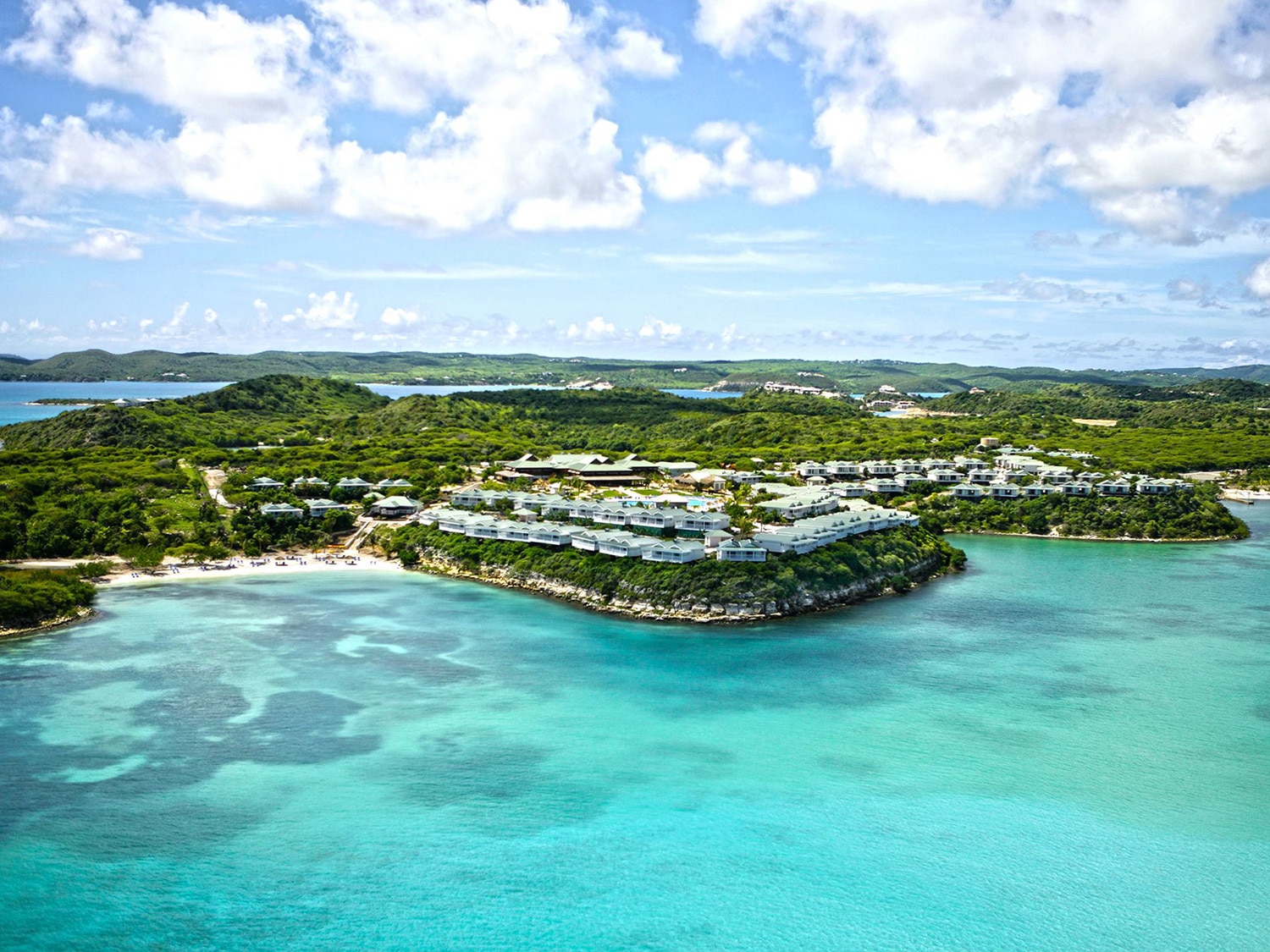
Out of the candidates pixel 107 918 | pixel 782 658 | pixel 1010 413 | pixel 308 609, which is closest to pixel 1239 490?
pixel 1010 413

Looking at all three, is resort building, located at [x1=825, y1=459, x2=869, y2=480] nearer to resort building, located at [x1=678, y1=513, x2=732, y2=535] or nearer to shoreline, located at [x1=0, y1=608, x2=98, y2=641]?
resort building, located at [x1=678, y1=513, x2=732, y2=535]

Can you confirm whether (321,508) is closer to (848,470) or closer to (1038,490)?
(848,470)

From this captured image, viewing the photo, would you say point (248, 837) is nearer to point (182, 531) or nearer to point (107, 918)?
point (107, 918)

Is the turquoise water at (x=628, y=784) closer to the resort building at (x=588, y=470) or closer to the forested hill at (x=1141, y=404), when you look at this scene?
the resort building at (x=588, y=470)

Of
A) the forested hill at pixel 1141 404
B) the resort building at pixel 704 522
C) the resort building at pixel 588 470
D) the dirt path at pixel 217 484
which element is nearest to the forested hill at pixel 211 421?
the dirt path at pixel 217 484

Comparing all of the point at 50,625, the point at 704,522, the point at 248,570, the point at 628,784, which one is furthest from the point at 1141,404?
the point at 50,625

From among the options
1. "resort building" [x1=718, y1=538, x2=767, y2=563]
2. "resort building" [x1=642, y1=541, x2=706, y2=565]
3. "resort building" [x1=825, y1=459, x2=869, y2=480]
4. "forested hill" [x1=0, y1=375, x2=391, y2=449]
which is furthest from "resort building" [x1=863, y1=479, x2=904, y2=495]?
"forested hill" [x1=0, y1=375, x2=391, y2=449]
